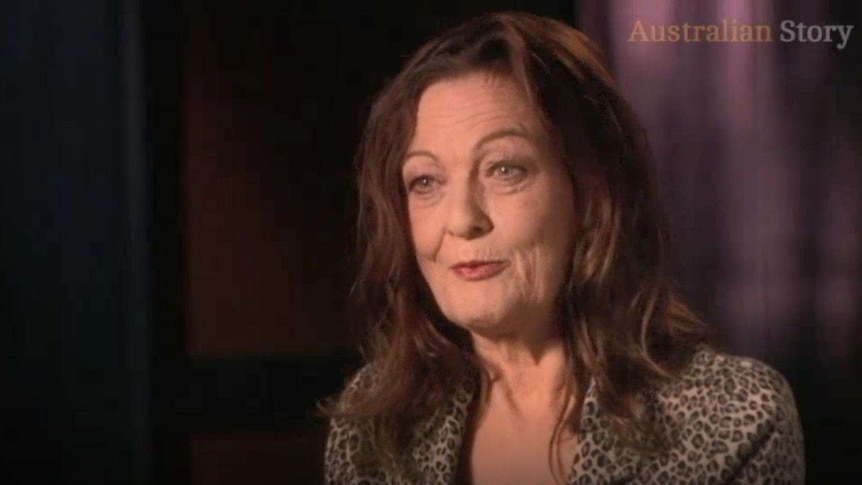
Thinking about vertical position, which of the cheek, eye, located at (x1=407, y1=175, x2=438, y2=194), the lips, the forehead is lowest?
the lips

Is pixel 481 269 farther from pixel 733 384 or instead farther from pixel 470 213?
pixel 733 384

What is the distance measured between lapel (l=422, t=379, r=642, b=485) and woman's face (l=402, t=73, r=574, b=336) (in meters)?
0.08

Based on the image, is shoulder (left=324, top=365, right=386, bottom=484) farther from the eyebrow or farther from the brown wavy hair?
the eyebrow

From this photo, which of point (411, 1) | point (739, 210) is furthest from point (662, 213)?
point (411, 1)

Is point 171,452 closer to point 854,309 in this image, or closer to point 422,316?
point 422,316

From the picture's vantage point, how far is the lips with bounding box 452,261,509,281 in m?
A: 0.78

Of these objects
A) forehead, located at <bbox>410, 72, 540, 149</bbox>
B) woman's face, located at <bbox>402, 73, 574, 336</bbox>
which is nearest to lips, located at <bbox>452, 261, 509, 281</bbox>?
woman's face, located at <bbox>402, 73, 574, 336</bbox>

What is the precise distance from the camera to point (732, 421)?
30.2 inches

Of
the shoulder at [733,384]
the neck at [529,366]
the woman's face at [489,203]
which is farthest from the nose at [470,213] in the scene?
the shoulder at [733,384]

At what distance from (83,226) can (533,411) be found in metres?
0.44

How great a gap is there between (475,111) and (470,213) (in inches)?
3.4

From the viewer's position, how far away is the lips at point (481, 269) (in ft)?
2.56

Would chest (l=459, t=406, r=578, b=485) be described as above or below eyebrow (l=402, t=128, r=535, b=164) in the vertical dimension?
below

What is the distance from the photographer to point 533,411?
84cm
